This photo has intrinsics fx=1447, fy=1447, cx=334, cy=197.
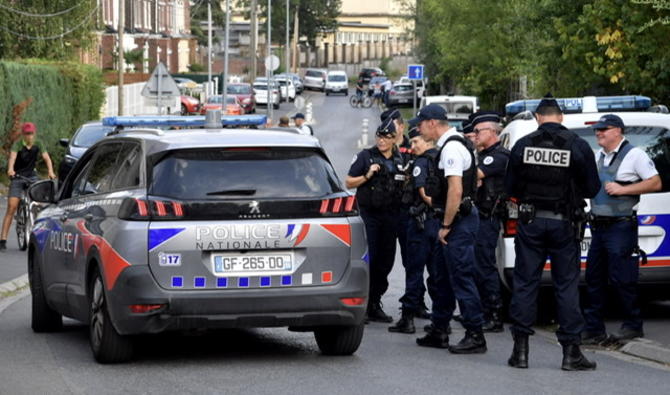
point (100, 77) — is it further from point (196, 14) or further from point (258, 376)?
point (196, 14)

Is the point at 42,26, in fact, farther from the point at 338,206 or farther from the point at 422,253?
the point at 338,206

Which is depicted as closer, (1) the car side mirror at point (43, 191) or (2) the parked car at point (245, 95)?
(1) the car side mirror at point (43, 191)

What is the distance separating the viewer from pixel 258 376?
9.18m

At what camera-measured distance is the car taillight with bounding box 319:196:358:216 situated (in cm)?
959

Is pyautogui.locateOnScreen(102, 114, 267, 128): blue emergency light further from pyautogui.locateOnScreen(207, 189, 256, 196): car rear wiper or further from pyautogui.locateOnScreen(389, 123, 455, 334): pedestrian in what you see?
pyautogui.locateOnScreen(207, 189, 256, 196): car rear wiper

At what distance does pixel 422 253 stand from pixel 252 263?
277 centimetres

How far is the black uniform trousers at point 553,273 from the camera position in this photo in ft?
31.8

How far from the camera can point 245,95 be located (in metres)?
74.0

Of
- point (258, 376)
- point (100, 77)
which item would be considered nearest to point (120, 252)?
point (258, 376)

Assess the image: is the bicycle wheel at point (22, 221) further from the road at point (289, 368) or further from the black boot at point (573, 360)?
the black boot at point (573, 360)

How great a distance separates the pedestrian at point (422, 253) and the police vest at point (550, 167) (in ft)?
3.34

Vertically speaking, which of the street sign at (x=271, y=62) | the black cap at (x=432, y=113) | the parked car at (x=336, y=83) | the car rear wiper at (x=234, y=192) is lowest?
the parked car at (x=336, y=83)

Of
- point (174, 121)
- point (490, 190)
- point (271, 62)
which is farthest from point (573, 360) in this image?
point (271, 62)

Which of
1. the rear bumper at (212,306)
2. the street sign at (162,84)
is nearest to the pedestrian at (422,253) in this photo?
the rear bumper at (212,306)
